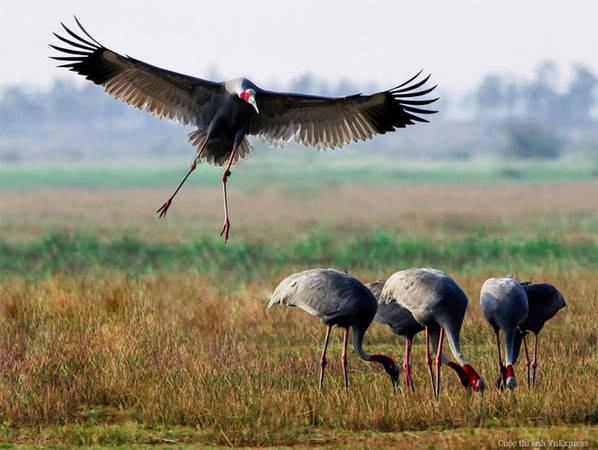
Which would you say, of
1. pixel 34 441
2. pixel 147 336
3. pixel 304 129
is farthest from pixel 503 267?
pixel 34 441

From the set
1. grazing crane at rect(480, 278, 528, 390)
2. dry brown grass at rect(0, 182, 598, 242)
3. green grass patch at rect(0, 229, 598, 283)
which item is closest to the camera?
grazing crane at rect(480, 278, 528, 390)

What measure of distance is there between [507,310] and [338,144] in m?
3.56

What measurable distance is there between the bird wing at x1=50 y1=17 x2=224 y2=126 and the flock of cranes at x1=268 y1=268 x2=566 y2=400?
97.1 inches

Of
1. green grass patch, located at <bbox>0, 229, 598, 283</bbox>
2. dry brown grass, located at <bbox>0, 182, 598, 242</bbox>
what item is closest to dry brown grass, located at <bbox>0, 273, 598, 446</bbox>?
green grass patch, located at <bbox>0, 229, 598, 283</bbox>

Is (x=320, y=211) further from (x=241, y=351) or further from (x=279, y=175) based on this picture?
(x=241, y=351)

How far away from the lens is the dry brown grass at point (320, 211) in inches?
1102

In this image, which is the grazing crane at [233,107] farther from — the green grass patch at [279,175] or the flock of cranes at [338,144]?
the green grass patch at [279,175]

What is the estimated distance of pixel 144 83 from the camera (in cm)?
1085

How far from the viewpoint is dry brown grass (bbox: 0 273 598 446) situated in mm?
7934

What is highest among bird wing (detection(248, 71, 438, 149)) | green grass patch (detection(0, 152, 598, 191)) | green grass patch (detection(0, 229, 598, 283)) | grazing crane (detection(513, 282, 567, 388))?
bird wing (detection(248, 71, 438, 149))

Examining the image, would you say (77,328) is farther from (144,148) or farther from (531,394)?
(144,148)

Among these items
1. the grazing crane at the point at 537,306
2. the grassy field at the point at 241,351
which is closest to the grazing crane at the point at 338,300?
the grassy field at the point at 241,351

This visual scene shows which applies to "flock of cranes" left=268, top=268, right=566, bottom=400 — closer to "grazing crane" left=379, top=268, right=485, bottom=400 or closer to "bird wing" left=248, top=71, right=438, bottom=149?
"grazing crane" left=379, top=268, right=485, bottom=400

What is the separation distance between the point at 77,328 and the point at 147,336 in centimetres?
84
